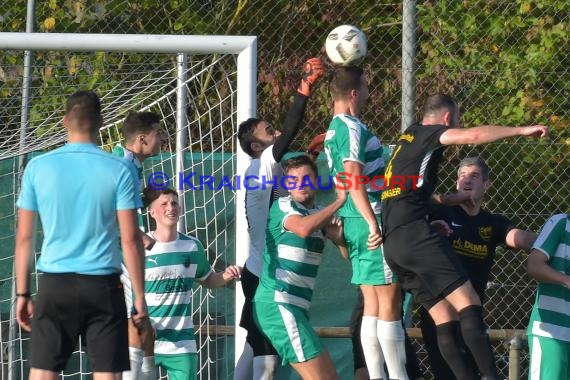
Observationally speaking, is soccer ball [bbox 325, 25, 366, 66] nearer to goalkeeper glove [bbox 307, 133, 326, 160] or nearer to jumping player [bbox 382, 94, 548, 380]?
goalkeeper glove [bbox 307, 133, 326, 160]

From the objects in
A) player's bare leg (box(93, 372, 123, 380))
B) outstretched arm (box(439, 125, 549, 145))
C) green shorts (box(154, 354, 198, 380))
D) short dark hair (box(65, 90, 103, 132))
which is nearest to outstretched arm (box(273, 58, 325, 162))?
outstretched arm (box(439, 125, 549, 145))

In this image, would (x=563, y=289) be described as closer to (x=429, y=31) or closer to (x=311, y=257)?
(x=311, y=257)

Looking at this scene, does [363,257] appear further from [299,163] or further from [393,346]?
[299,163]

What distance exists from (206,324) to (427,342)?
5.72 feet

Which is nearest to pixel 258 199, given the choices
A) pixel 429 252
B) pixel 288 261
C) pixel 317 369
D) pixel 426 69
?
pixel 288 261

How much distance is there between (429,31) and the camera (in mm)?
9797

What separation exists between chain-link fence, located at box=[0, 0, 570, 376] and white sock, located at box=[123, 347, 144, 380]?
2078mm

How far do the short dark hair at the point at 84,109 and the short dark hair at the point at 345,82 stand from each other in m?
1.59

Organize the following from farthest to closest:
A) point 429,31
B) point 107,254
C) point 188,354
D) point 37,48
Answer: point 429,31, point 37,48, point 188,354, point 107,254

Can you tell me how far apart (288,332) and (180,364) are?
0.73 meters

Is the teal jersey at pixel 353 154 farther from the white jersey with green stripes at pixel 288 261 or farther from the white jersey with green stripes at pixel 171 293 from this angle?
the white jersey with green stripes at pixel 171 293

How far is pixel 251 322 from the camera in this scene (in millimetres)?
7047

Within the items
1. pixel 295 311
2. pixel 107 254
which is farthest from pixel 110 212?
pixel 295 311

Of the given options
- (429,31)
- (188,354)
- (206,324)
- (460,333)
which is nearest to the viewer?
(460,333)
